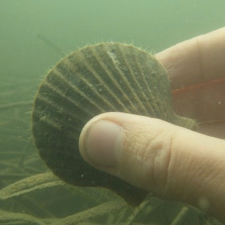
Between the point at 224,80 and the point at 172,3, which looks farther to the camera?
the point at 172,3

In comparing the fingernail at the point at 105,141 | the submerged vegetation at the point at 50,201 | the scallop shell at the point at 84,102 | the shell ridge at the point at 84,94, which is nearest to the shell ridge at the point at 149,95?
the scallop shell at the point at 84,102

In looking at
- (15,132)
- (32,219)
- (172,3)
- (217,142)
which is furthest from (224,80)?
(172,3)

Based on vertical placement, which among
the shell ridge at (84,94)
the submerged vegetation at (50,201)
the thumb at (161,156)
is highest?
the shell ridge at (84,94)

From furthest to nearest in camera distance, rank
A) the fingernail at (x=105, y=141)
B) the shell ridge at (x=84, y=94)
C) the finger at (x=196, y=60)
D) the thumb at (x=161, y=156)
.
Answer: the finger at (x=196, y=60) → the shell ridge at (x=84, y=94) → the fingernail at (x=105, y=141) → the thumb at (x=161, y=156)

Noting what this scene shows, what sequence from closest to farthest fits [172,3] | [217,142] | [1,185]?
[217,142] → [1,185] → [172,3]

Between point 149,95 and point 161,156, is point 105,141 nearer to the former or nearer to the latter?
point 161,156

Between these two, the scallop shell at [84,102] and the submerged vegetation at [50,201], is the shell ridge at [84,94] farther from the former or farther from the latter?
the submerged vegetation at [50,201]

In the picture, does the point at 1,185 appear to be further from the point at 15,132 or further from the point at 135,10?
the point at 135,10
